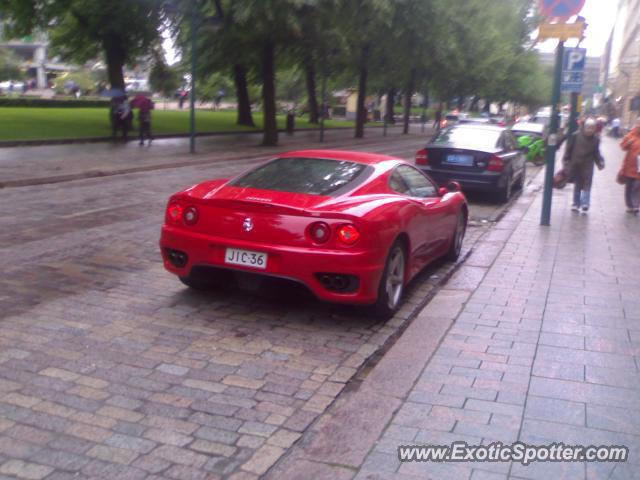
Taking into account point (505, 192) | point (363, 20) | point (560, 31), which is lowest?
point (505, 192)

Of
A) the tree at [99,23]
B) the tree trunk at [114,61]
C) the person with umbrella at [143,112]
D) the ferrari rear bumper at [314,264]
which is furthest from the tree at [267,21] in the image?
the ferrari rear bumper at [314,264]

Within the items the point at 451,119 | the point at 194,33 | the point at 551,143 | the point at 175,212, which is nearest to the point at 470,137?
the point at 551,143

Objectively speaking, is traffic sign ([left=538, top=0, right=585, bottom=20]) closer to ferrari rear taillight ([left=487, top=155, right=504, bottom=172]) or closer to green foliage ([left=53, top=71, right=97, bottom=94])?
ferrari rear taillight ([left=487, top=155, right=504, bottom=172])

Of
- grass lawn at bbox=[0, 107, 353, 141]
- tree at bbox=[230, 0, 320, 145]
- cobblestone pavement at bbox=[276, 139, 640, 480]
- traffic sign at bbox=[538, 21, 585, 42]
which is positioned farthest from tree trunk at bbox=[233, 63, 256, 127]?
cobblestone pavement at bbox=[276, 139, 640, 480]

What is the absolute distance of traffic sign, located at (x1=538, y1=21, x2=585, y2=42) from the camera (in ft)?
34.9

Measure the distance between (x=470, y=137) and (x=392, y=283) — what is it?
892cm

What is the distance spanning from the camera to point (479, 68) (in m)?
46.5

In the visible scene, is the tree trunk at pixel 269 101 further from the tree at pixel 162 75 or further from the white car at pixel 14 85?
the white car at pixel 14 85

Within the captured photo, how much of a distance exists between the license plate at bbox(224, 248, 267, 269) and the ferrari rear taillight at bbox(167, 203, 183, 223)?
0.62 metres

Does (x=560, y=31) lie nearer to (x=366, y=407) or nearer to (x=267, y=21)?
(x=366, y=407)

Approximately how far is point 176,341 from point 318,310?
56.2 inches

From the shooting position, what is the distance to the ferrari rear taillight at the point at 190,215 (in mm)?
6156

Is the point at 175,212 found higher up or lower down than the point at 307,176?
lower down

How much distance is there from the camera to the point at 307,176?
659 centimetres
